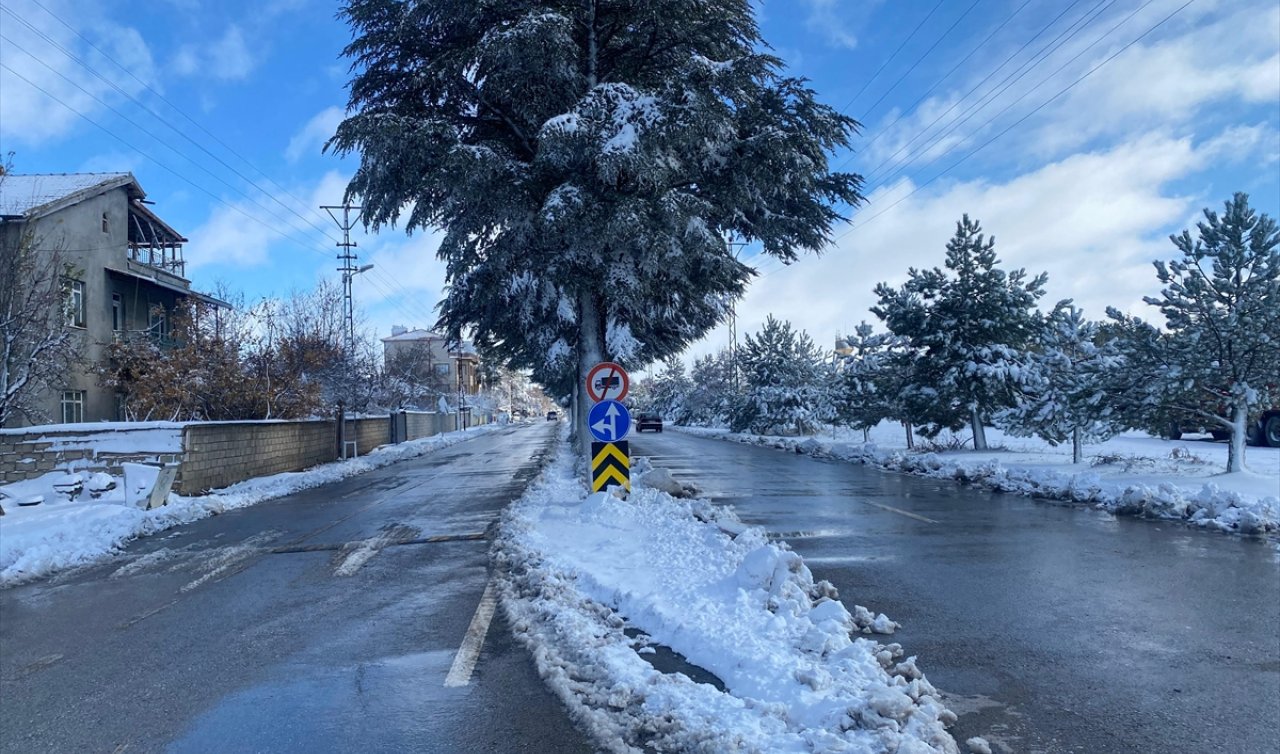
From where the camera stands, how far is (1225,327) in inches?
561

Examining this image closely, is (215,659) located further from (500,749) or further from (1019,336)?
(1019,336)

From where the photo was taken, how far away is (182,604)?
7.56m

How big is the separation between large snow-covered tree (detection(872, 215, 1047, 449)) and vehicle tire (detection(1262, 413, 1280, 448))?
8867mm

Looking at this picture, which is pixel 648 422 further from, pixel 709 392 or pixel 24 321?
pixel 24 321

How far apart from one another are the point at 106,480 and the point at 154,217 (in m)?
19.1

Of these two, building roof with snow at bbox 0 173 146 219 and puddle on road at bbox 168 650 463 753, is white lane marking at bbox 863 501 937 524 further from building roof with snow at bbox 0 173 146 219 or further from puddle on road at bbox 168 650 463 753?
building roof with snow at bbox 0 173 146 219

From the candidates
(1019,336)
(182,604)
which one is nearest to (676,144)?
(182,604)

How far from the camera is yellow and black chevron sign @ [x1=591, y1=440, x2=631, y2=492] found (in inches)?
488

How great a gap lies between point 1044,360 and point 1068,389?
20.2 feet

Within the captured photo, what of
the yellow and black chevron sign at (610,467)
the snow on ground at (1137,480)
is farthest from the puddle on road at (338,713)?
the snow on ground at (1137,480)

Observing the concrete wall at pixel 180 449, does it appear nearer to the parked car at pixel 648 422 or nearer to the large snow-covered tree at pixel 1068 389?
the large snow-covered tree at pixel 1068 389

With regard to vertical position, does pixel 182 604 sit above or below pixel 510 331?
below

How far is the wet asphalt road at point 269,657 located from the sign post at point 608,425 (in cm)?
245

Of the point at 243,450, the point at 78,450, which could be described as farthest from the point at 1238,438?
the point at 243,450
